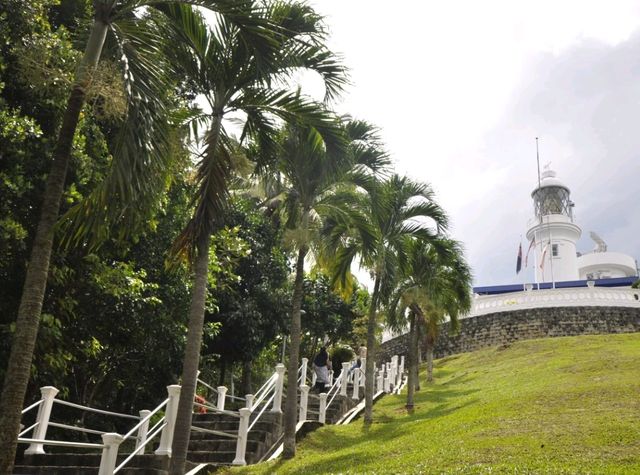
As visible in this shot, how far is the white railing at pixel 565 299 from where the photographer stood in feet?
115

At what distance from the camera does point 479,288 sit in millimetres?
54656

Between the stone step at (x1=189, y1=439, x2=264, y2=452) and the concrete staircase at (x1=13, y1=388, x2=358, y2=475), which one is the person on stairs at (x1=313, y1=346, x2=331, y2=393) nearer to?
the concrete staircase at (x1=13, y1=388, x2=358, y2=475)

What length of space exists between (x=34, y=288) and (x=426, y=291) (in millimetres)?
17121

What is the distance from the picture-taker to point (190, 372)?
28.0ft

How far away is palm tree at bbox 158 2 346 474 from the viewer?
27.7ft

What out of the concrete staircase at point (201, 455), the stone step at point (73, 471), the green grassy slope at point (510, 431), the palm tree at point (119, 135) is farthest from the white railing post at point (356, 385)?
the palm tree at point (119, 135)

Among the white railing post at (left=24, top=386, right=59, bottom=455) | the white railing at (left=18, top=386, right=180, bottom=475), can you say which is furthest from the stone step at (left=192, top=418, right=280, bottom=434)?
the white railing post at (left=24, top=386, right=59, bottom=455)

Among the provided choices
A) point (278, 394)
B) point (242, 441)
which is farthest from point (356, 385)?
point (242, 441)

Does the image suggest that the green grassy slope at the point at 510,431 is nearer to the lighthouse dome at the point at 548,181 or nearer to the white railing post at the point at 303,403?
the white railing post at the point at 303,403

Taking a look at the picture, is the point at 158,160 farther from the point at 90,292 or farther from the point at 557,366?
the point at 557,366

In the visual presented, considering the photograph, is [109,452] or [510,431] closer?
[109,452]

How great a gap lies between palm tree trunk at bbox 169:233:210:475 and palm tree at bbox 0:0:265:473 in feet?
7.60

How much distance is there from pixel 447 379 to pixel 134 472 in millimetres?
19869

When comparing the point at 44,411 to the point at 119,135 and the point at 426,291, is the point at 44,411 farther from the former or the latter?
the point at 426,291
